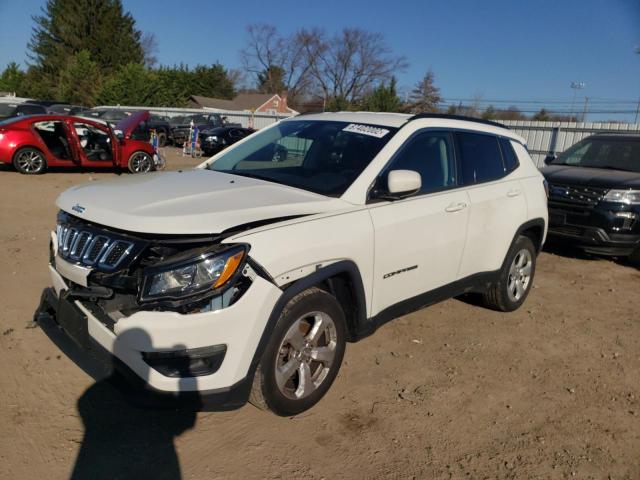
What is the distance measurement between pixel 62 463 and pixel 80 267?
1008mm

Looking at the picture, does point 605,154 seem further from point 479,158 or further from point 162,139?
point 162,139

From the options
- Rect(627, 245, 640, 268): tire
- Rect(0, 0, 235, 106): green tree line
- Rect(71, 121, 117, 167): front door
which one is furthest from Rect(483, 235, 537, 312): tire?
Rect(0, 0, 235, 106): green tree line

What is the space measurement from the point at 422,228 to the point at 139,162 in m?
12.1

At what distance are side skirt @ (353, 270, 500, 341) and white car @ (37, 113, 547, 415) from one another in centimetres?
1

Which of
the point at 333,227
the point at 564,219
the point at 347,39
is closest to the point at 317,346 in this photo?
the point at 333,227

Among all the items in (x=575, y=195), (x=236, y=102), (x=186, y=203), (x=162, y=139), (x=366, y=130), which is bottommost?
(x=162, y=139)

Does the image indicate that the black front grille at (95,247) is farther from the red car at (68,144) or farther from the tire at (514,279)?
the red car at (68,144)

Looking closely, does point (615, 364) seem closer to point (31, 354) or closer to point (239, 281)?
point (239, 281)

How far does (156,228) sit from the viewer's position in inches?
102

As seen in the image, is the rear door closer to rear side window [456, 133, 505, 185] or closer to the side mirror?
rear side window [456, 133, 505, 185]

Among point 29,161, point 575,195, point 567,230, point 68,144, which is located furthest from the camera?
point 68,144

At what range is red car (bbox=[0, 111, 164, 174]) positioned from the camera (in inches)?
479

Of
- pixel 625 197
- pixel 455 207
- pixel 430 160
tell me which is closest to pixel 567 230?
pixel 625 197

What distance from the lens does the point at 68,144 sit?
1277cm
